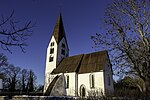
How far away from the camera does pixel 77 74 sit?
30.1 meters

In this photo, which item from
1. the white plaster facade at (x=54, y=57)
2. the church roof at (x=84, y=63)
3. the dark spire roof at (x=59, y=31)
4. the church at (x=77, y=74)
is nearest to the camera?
the church at (x=77, y=74)

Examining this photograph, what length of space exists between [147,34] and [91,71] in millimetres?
19714

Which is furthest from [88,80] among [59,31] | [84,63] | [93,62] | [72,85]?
[59,31]

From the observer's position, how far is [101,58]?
29156 millimetres

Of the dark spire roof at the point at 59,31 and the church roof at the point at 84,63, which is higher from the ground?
the dark spire roof at the point at 59,31

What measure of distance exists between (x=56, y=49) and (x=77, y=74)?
10.1 metres

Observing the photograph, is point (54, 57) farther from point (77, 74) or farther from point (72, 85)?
point (72, 85)

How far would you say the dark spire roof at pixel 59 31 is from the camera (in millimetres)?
38969

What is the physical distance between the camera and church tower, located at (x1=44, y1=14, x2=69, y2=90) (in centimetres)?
3638

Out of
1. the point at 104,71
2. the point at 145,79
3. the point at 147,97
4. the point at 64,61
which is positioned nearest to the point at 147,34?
the point at 145,79

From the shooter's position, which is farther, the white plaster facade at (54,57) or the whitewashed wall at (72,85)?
the white plaster facade at (54,57)

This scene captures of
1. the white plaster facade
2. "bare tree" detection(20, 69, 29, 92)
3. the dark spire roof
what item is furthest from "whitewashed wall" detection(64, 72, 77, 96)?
"bare tree" detection(20, 69, 29, 92)

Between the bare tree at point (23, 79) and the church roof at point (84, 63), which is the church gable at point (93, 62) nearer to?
the church roof at point (84, 63)

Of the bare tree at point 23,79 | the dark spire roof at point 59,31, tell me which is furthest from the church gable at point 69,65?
the bare tree at point 23,79
